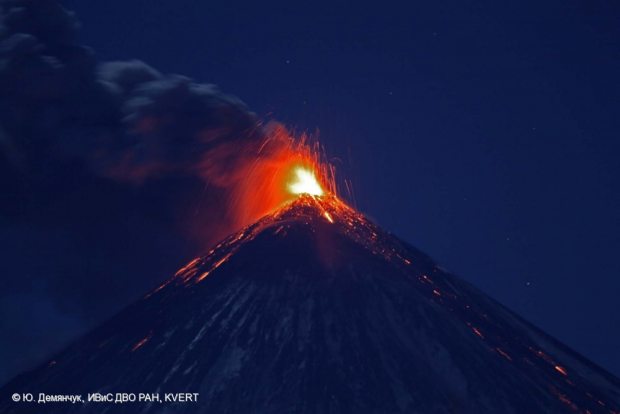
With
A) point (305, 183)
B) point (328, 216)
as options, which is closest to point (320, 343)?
point (328, 216)

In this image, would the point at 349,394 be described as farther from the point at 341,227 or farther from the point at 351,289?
the point at 341,227

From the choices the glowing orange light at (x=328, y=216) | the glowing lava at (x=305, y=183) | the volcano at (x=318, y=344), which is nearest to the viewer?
the volcano at (x=318, y=344)

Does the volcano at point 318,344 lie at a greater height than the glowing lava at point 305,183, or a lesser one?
lesser

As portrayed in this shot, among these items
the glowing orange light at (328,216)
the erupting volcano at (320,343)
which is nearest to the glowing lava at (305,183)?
the glowing orange light at (328,216)

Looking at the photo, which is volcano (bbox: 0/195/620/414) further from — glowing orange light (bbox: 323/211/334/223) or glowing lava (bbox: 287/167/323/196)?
glowing lava (bbox: 287/167/323/196)

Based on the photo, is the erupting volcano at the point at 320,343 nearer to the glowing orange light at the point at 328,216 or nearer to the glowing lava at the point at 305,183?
the glowing orange light at the point at 328,216

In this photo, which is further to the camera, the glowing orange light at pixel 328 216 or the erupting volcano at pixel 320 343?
the glowing orange light at pixel 328 216

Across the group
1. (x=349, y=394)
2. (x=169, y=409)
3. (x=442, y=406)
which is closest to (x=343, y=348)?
(x=349, y=394)
